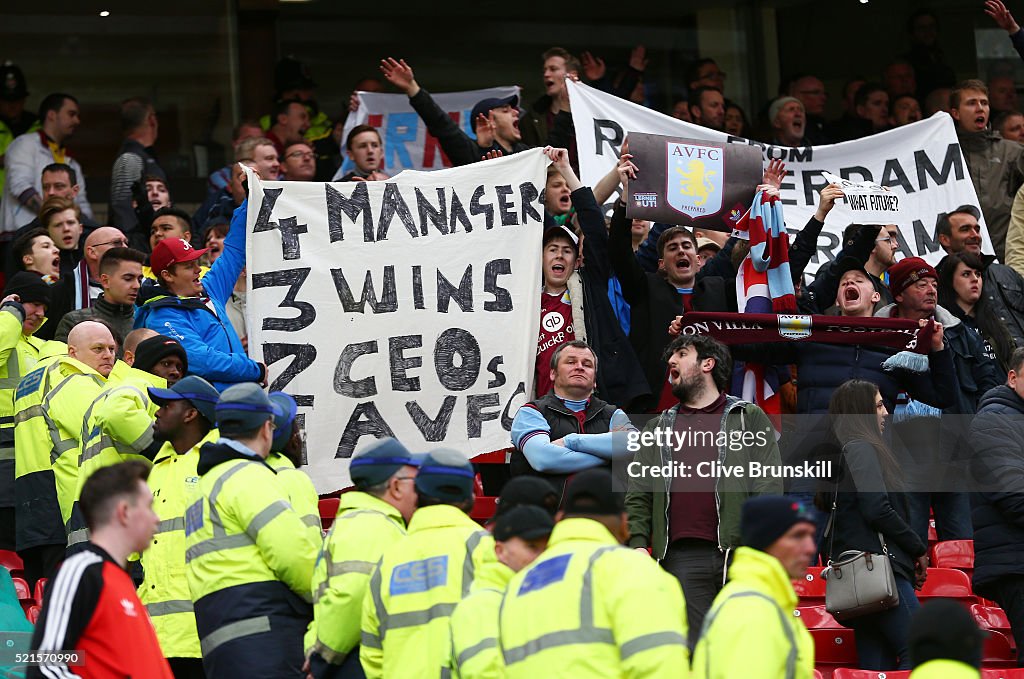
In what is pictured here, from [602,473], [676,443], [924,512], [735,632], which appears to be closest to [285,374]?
[676,443]

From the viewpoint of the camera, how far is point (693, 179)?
979 centimetres

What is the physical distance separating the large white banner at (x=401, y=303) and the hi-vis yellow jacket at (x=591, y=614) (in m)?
4.32

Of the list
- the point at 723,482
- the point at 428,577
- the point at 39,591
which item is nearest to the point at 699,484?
the point at 723,482

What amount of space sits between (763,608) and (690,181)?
5338mm

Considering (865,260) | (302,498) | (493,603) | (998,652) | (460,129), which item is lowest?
(998,652)

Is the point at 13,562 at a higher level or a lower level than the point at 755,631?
lower

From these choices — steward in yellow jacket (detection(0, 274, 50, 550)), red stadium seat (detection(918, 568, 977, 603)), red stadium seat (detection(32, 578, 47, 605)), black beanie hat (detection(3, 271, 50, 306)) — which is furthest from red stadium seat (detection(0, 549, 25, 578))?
red stadium seat (detection(918, 568, 977, 603))

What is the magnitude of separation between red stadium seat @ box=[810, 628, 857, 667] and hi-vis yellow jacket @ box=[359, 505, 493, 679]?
9.42 feet

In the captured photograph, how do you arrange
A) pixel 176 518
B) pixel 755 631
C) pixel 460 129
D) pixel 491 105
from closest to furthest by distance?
pixel 755 631 < pixel 176 518 < pixel 460 129 < pixel 491 105

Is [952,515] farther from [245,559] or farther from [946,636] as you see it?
[946,636]

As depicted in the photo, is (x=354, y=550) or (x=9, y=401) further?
(x=9, y=401)

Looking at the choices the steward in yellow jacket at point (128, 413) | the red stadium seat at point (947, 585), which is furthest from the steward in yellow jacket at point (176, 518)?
the red stadium seat at point (947, 585)

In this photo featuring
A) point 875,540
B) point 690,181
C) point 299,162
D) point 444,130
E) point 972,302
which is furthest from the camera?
point 299,162

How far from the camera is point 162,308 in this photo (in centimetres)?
856
